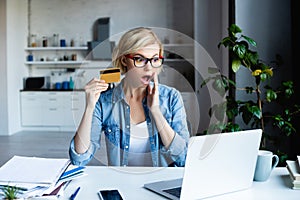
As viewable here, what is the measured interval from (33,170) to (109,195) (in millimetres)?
329

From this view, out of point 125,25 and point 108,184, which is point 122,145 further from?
point 125,25

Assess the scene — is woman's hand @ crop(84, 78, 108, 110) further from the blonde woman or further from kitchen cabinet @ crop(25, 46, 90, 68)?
kitchen cabinet @ crop(25, 46, 90, 68)

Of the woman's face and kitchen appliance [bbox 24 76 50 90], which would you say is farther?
kitchen appliance [bbox 24 76 50 90]

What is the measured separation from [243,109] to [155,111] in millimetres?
1059

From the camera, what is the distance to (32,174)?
1393 mm

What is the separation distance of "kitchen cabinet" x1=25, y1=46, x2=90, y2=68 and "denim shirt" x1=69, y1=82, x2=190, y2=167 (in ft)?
18.1

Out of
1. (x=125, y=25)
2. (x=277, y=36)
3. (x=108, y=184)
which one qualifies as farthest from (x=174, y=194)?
(x=125, y=25)

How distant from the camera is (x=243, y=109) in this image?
2.62m

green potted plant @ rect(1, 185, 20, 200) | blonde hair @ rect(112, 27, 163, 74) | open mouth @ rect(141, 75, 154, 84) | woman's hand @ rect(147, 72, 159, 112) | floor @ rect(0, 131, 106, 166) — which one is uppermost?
blonde hair @ rect(112, 27, 163, 74)

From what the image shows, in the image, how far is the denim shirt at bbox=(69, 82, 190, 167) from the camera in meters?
1.82

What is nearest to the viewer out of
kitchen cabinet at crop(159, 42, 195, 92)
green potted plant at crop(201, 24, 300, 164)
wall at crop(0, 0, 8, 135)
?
green potted plant at crop(201, 24, 300, 164)

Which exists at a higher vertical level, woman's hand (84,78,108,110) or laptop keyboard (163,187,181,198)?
woman's hand (84,78,108,110)

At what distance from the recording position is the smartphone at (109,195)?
1.29 m

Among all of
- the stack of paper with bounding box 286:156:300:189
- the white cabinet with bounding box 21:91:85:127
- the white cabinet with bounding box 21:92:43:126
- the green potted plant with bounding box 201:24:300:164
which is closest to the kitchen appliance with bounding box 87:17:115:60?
the white cabinet with bounding box 21:91:85:127
